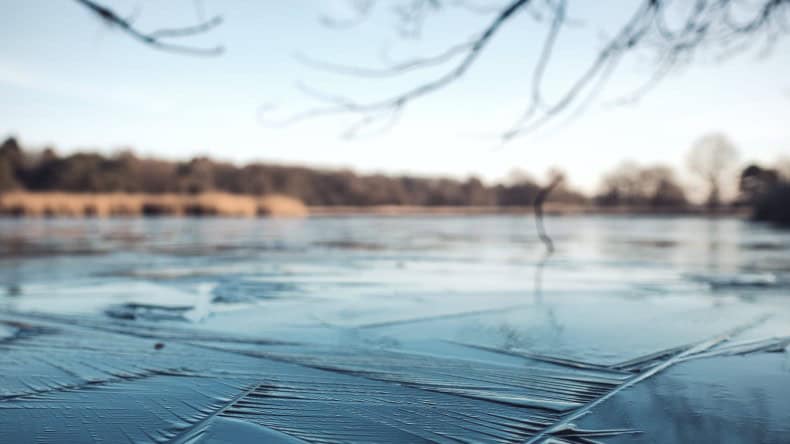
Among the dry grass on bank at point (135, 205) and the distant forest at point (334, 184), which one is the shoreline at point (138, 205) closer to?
the dry grass on bank at point (135, 205)

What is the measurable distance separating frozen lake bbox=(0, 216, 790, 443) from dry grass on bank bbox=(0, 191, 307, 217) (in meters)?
22.8

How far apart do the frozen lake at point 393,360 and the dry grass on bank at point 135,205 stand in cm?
2277

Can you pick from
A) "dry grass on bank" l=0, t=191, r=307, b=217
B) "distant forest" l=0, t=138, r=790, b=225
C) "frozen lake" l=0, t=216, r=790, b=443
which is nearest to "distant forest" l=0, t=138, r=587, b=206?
"distant forest" l=0, t=138, r=790, b=225

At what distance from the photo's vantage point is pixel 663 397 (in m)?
1.76

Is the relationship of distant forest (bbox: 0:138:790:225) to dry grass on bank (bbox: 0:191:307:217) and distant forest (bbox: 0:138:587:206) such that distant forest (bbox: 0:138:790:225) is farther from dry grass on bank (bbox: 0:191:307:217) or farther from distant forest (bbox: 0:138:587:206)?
dry grass on bank (bbox: 0:191:307:217)

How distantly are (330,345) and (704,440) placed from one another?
1.60 metres

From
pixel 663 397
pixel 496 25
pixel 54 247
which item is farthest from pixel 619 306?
pixel 54 247

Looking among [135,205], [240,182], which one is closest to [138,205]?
[135,205]

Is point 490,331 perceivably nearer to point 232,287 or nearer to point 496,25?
point 496,25

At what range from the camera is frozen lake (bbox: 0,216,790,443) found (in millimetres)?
1535

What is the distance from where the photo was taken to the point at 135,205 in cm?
2648

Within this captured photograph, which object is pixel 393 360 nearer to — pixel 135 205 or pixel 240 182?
pixel 135 205

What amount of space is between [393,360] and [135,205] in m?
27.5

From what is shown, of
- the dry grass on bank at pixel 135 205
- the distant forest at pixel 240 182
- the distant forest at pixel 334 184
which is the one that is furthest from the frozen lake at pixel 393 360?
the distant forest at pixel 240 182
